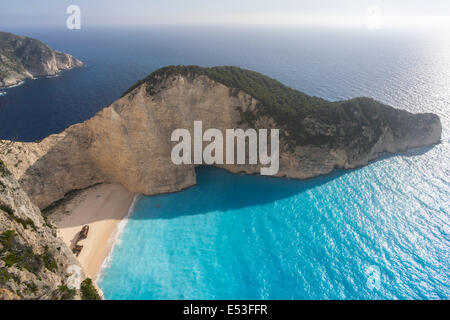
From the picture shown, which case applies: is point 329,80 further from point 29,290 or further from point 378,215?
point 29,290

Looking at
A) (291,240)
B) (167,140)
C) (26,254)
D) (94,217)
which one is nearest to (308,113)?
(291,240)

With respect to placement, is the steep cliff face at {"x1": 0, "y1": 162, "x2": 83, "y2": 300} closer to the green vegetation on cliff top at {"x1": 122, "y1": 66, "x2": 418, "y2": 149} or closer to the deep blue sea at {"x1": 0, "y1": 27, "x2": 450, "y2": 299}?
the deep blue sea at {"x1": 0, "y1": 27, "x2": 450, "y2": 299}

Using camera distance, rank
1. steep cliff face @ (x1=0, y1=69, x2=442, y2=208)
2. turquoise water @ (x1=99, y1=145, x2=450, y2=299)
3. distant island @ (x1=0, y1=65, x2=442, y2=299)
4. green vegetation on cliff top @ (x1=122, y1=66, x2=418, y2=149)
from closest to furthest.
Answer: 1. turquoise water @ (x1=99, y1=145, x2=450, y2=299)
2. distant island @ (x1=0, y1=65, x2=442, y2=299)
3. steep cliff face @ (x1=0, y1=69, x2=442, y2=208)
4. green vegetation on cliff top @ (x1=122, y1=66, x2=418, y2=149)

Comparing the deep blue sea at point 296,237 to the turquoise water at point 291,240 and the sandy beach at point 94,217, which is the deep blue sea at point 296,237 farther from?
the sandy beach at point 94,217

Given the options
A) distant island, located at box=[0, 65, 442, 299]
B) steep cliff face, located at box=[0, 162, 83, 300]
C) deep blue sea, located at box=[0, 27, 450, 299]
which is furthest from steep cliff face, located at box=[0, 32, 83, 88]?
steep cliff face, located at box=[0, 162, 83, 300]

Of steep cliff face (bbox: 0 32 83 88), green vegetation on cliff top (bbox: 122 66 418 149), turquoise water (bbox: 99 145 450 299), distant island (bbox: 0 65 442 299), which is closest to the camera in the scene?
turquoise water (bbox: 99 145 450 299)

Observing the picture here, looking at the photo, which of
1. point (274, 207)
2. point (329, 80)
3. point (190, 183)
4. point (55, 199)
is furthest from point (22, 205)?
point (329, 80)

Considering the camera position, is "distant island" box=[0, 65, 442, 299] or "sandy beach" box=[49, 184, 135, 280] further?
"distant island" box=[0, 65, 442, 299]
